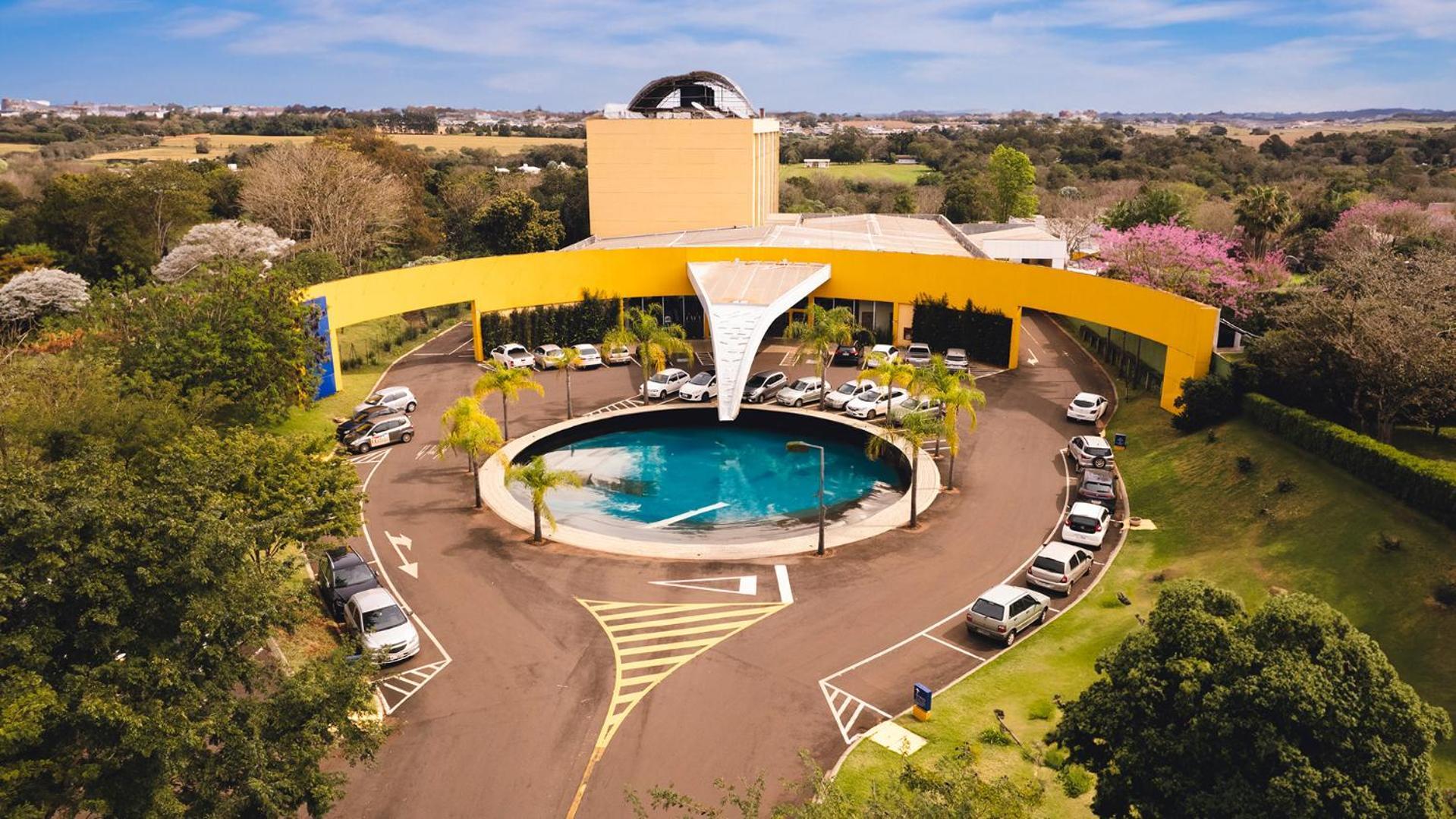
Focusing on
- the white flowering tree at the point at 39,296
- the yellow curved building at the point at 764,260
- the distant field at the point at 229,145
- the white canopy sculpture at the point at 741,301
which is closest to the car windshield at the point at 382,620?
the white canopy sculpture at the point at 741,301

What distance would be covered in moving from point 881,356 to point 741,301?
8073 millimetres

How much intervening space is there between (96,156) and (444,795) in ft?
504

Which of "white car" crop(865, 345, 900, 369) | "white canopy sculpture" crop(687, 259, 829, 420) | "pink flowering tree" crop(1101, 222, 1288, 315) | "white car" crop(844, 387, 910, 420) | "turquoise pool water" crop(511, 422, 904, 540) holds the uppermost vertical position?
"pink flowering tree" crop(1101, 222, 1288, 315)

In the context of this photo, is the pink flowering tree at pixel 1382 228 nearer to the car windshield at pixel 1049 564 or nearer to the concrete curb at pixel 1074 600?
the concrete curb at pixel 1074 600

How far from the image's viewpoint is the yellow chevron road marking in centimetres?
2320

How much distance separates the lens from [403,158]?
3526 inches

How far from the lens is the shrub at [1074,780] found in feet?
57.7

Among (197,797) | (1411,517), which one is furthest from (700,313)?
(197,797)

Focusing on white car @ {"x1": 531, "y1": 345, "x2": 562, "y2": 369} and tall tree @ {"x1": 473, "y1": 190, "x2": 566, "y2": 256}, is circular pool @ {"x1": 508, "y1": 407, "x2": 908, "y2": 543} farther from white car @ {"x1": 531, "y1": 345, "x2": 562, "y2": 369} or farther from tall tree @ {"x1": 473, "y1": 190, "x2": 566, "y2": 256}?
tall tree @ {"x1": 473, "y1": 190, "x2": 566, "y2": 256}

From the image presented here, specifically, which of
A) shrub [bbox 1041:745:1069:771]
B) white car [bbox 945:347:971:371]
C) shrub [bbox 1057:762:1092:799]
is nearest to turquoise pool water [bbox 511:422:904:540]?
white car [bbox 945:347:971:371]

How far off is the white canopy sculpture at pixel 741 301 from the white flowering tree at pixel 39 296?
34538mm

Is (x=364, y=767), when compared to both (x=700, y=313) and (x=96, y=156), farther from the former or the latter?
(x=96, y=156)

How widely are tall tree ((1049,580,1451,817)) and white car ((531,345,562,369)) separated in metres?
40.8

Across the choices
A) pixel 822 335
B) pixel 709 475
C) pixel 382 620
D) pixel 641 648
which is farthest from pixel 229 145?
pixel 641 648
